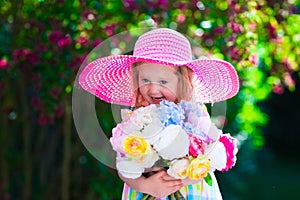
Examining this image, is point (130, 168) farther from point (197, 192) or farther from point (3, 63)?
point (3, 63)

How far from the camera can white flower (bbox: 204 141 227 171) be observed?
8.68ft

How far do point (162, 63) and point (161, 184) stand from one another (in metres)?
0.43

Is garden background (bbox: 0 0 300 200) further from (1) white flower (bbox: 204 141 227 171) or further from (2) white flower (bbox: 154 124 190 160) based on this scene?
(2) white flower (bbox: 154 124 190 160)

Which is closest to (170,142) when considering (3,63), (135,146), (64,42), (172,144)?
(172,144)

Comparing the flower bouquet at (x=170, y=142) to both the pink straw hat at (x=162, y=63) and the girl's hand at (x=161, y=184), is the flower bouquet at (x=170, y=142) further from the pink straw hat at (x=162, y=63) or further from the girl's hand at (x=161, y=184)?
the pink straw hat at (x=162, y=63)

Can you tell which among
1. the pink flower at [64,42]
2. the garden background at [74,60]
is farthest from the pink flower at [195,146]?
the pink flower at [64,42]

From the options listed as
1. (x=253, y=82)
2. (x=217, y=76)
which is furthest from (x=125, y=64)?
(x=253, y=82)

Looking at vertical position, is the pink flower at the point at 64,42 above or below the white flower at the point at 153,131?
below

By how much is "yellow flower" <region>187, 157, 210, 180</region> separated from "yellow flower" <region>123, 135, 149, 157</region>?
165 mm

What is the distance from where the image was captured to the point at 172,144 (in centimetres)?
253

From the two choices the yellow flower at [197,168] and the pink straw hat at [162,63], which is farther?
the pink straw hat at [162,63]

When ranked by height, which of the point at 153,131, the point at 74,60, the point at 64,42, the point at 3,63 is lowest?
the point at 3,63

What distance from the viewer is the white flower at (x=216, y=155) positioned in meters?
2.65

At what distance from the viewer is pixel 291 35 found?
3.98 m
